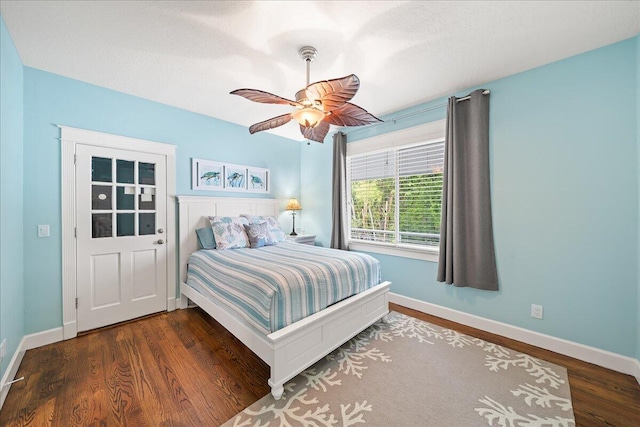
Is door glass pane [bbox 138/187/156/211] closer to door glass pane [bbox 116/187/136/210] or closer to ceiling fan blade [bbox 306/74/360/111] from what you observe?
door glass pane [bbox 116/187/136/210]

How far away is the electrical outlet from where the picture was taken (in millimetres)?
2330

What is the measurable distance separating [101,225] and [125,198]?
36 centimetres

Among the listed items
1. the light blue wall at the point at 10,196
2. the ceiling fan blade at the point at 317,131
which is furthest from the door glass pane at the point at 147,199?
the ceiling fan blade at the point at 317,131

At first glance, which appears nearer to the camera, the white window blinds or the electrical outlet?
the electrical outlet

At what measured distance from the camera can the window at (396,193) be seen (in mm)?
3100

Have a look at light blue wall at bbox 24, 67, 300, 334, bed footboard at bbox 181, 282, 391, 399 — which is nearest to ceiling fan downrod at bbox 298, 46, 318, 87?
light blue wall at bbox 24, 67, 300, 334

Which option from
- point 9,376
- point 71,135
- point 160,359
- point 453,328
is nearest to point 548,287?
point 453,328

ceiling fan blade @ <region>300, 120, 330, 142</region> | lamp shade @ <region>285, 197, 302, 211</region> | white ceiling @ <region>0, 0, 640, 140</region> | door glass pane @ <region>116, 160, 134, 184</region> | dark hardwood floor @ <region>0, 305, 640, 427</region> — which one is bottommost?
dark hardwood floor @ <region>0, 305, 640, 427</region>

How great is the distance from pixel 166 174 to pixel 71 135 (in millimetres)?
879

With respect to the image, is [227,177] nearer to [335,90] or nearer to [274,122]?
[274,122]

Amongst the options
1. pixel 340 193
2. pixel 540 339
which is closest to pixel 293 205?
pixel 340 193

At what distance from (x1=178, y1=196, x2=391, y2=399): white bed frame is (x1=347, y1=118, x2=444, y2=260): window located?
96 centimetres

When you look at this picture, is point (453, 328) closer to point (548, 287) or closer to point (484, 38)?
point (548, 287)

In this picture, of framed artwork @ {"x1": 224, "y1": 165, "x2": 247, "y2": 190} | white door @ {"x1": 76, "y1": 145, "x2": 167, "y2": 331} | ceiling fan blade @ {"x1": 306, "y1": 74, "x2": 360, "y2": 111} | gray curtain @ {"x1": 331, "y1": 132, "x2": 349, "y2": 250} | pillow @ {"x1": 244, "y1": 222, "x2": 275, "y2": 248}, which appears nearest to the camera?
ceiling fan blade @ {"x1": 306, "y1": 74, "x2": 360, "y2": 111}
